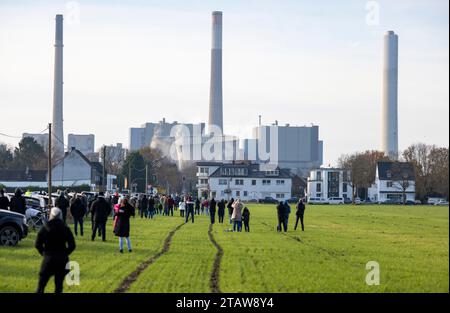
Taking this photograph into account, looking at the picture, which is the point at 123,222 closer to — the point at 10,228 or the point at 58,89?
the point at 10,228

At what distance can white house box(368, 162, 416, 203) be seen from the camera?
14538cm

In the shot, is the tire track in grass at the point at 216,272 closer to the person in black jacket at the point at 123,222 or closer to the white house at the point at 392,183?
the person in black jacket at the point at 123,222

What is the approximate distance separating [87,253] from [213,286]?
31.0 ft

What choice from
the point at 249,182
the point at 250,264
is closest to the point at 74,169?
the point at 249,182

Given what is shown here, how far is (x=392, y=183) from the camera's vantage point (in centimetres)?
16075

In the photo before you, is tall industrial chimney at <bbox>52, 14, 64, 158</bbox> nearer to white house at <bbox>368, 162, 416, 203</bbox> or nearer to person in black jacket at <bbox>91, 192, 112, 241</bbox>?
white house at <bbox>368, 162, 416, 203</bbox>

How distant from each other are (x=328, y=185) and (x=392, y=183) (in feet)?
65.5

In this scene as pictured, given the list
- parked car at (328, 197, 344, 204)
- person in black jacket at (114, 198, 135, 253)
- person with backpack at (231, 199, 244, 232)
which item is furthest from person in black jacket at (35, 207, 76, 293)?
parked car at (328, 197, 344, 204)

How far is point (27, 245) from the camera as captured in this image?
30531 millimetres
